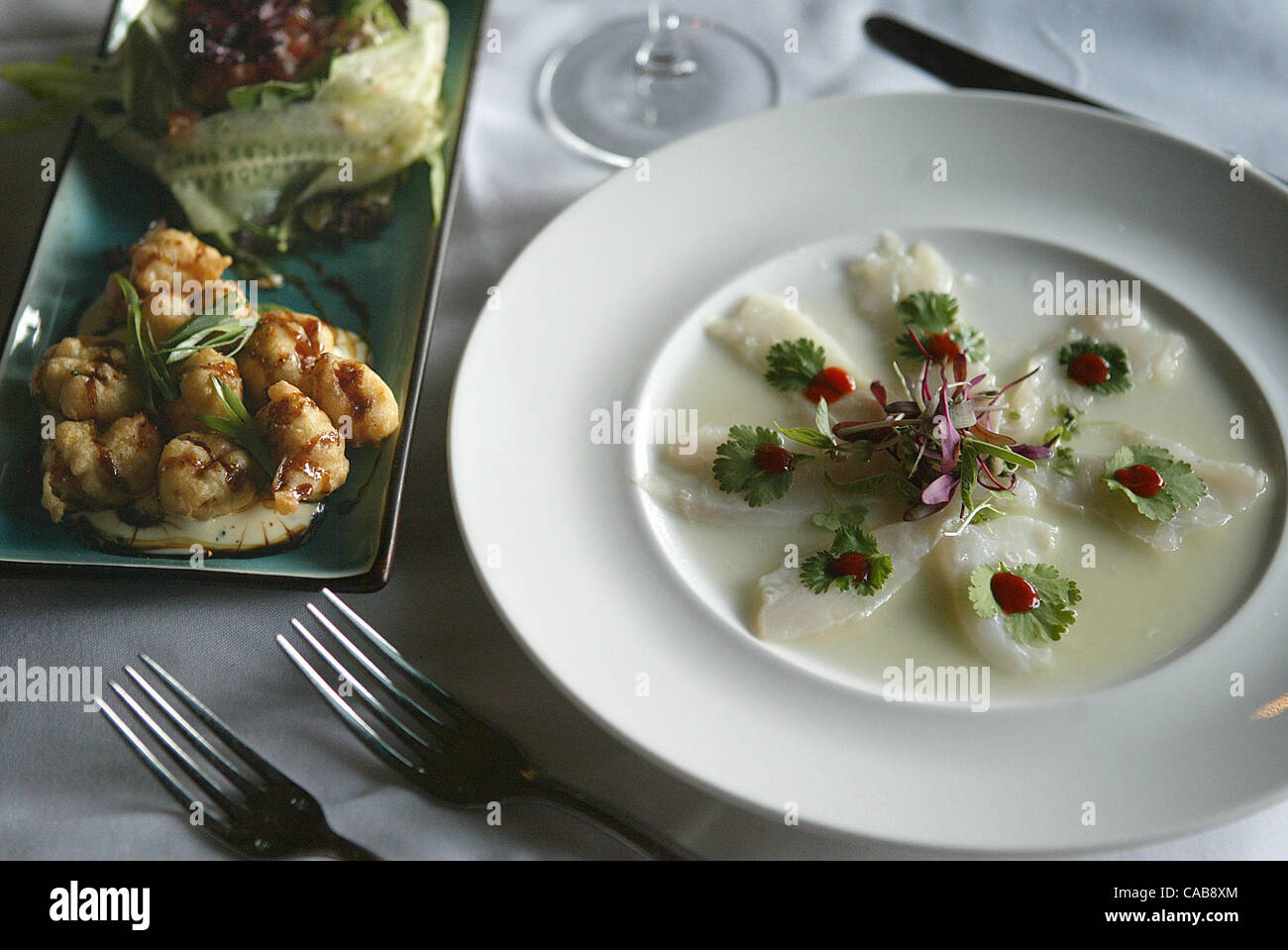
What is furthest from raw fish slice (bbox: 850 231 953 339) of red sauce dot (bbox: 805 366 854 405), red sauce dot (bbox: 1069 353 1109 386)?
red sauce dot (bbox: 1069 353 1109 386)

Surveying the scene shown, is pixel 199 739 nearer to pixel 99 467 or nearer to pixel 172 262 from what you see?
pixel 99 467

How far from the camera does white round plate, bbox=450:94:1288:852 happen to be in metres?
1.33

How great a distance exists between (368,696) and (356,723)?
0.04 meters

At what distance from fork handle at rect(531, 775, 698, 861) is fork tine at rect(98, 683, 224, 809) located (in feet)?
1.54

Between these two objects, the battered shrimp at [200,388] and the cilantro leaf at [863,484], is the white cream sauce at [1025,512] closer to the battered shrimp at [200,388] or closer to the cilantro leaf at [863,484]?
the cilantro leaf at [863,484]

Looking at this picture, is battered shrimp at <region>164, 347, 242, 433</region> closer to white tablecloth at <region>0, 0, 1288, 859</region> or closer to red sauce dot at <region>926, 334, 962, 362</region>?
white tablecloth at <region>0, 0, 1288, 859</region>

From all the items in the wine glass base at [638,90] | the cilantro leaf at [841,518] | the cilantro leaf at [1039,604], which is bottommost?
the cilantro leaf at [1039,604]

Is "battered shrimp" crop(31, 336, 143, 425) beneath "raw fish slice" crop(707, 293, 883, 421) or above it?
beneath

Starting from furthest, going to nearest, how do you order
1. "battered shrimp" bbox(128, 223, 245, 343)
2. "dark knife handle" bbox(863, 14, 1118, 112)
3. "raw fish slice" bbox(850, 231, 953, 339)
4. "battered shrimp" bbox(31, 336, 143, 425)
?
1. "dark knife handle" bbox(863, 14, 1118, 112)
2. "raw fish slice" bbox(850, 231, 953, 339)
3. "battered shrimp" bbox(128, 223, 245, 343)
4. "battered shrimp" bbox(31, 336, 143, 425)

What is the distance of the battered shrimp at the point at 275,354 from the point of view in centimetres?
170

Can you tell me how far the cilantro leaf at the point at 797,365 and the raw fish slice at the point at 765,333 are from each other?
0.02 m

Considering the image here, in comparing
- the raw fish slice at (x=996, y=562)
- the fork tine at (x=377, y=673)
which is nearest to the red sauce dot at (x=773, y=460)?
the raw fish slice at (x=996, y=562)

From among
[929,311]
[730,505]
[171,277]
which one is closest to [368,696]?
[730,505]

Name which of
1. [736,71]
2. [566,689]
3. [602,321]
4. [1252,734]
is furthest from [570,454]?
[736,71]
